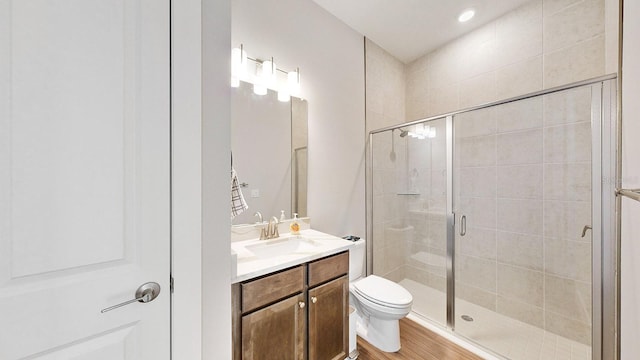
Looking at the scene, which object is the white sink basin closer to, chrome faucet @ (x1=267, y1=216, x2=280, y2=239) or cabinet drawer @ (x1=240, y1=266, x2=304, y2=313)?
chrome faucet @ (x1=267, y1=216, x2=280, y2=239)

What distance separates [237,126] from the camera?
1548 mm

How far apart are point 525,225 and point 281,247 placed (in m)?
2.02

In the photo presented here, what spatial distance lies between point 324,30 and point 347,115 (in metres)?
0.78

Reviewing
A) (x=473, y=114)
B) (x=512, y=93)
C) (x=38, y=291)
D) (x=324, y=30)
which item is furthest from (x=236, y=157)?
(x=512, y=93)

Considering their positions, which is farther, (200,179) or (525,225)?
(525,225)

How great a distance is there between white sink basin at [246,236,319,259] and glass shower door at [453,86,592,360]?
4.54ft

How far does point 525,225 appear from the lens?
190 centimetres

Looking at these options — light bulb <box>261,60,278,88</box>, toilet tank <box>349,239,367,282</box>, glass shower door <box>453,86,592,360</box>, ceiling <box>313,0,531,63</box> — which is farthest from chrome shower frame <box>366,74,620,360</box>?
light bulb <box>261,60,278,88</box>

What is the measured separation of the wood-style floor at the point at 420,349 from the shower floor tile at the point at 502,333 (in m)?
0.18

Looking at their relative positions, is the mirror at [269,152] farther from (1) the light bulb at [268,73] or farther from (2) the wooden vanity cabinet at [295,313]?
(2) the wooden vanity cabinet at [295,313]

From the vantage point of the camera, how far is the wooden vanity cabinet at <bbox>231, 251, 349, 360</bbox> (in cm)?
106

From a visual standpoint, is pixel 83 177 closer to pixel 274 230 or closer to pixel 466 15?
pixel 274 230

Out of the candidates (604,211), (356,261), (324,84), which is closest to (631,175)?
(604,211)

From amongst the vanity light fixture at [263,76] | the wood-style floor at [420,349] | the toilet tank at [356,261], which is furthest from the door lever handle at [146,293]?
the wood-style floor at [420,349]
